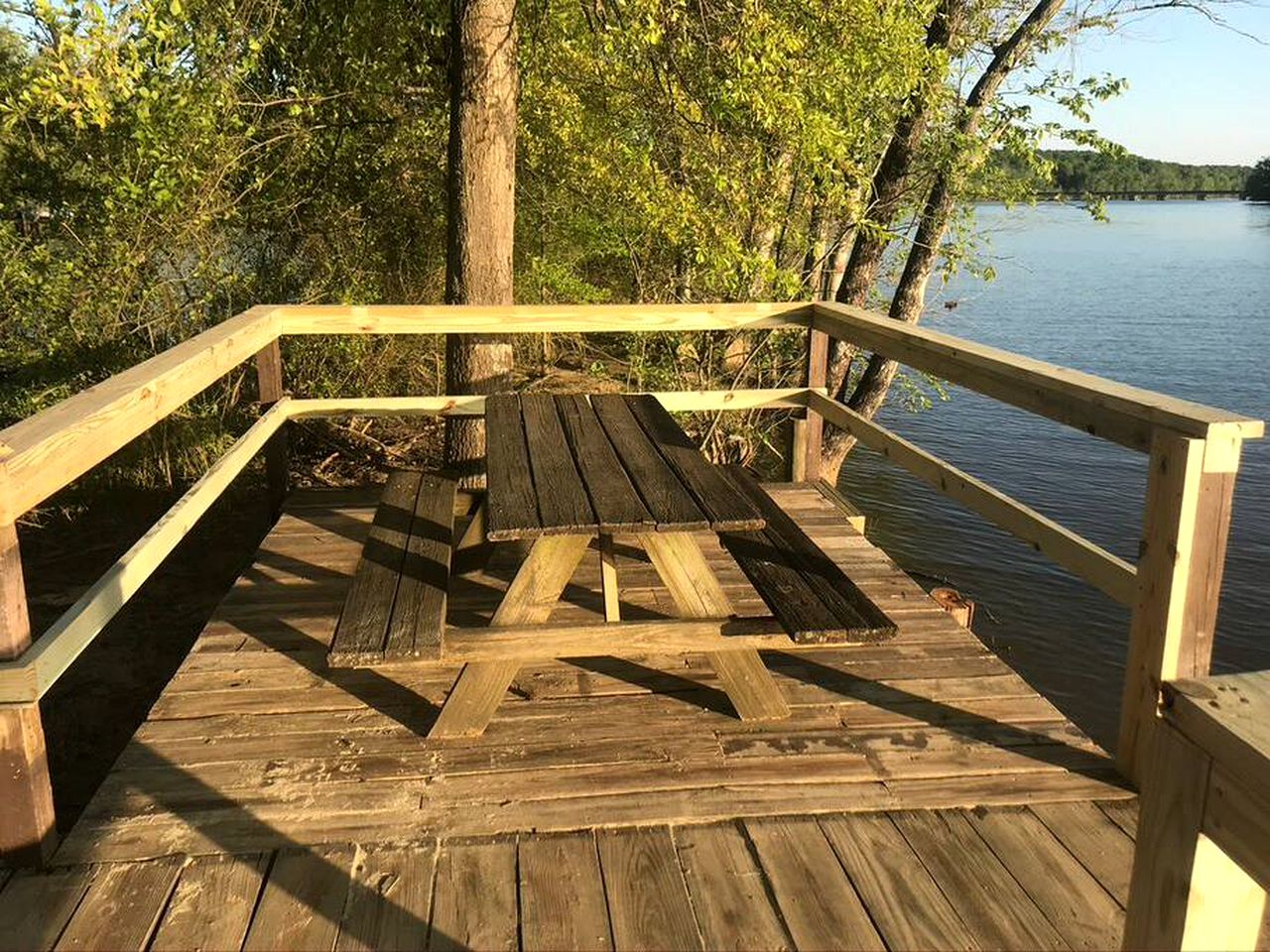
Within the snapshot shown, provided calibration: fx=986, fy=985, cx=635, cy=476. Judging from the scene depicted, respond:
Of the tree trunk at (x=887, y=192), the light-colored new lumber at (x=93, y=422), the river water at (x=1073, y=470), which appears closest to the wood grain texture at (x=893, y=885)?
the light-colored new lumber at (x=93, y=422)

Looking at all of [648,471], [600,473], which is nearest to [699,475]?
[648,471]

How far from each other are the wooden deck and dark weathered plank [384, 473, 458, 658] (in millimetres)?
398

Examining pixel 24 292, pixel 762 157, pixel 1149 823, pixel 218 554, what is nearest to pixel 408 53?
pixel 762 157

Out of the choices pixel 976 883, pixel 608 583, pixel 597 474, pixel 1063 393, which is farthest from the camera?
pixel 608 583

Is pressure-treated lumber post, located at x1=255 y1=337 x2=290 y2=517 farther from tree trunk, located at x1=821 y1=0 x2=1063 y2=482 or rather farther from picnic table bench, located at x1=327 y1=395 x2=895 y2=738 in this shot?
tree trunk, located at x1=821 y1=0 x2=1063 y2=482

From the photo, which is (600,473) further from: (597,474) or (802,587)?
(802,587)

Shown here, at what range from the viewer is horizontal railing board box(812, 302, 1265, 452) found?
2.35m

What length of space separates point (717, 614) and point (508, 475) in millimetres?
749

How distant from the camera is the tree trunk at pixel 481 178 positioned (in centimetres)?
503

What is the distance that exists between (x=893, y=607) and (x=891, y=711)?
0.87 meters

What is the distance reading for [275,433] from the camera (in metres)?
4.84

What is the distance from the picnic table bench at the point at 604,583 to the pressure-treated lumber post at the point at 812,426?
176 centimetres

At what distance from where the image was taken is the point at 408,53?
7008 millimetres

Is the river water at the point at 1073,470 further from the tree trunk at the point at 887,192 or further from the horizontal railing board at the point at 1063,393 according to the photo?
the horizontal railing board at the point at 1063,393
